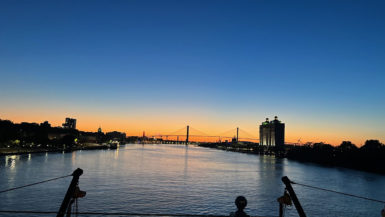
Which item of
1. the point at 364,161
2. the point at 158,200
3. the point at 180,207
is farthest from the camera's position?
the point at 364,161

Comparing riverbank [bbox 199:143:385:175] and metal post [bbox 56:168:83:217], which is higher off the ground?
metal post [bbox 56:168:83:217]

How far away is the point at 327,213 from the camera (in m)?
33.6

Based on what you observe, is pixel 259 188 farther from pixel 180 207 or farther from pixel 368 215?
pixel 180 207

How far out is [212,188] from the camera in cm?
4619

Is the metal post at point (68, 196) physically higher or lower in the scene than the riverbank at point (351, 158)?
higher

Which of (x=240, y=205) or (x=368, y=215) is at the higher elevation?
(x=240, y=205)

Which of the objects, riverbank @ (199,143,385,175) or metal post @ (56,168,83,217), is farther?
riverbank @ (199,143,385,175)

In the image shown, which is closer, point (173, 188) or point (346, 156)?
point (173, 188)

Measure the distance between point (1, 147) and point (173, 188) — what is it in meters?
81.8

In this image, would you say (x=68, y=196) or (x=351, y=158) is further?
(x=351, y=158)

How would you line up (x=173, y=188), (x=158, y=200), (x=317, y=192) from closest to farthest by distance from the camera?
(x=158, y=200) → (x=173, y=188) → (x=317, y=192)

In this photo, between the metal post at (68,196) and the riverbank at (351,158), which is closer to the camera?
the metal post at (68,196)

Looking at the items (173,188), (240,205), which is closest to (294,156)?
(173,188)

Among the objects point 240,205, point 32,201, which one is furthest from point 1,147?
point 240,205
